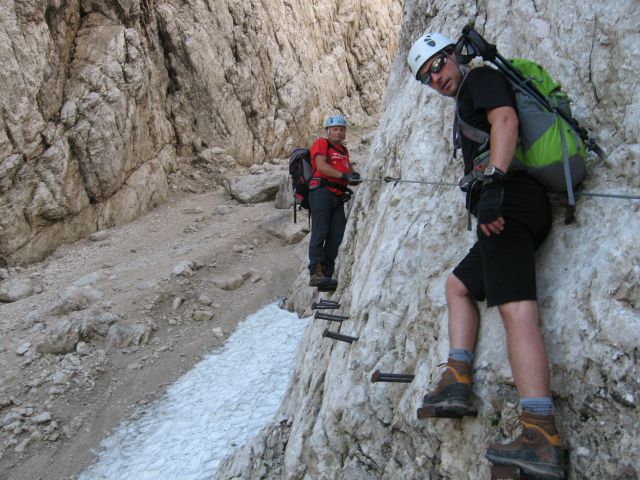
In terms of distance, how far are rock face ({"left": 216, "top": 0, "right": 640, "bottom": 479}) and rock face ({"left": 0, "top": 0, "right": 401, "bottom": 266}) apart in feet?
44.9

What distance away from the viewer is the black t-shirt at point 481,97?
3604 mm

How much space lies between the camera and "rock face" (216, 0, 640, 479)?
3.11 m

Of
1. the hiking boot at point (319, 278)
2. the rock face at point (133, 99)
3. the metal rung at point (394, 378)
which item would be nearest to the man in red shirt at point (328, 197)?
the hiking boot at point (319, 278)

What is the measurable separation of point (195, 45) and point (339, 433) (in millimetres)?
21883

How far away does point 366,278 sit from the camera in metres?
6.05

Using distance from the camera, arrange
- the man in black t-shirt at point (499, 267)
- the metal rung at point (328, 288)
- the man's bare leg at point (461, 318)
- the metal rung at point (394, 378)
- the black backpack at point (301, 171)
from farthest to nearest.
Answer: the black backpack at point (301, 171) < the metal rung at point (328, 288) < the metal rung at point (394, 378) < the man's bare leg at point (461, 318) < the man in black t-shirt at point (499, 267)

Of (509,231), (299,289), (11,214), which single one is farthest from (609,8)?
(11,214)

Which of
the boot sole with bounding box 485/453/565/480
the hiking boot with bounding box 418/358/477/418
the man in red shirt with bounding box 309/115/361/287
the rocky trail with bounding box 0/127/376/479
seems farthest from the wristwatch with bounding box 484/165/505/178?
the rocky trail with bounding box 0/127/376/479

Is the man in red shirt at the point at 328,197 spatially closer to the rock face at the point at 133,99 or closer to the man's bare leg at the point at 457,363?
Result: the man's bare leg at the point at 457,363

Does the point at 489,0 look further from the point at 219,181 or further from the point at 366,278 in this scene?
the point at 219,181

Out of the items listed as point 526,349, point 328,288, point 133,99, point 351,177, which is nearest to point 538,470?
point 526,349

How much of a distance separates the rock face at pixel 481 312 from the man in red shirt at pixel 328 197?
5.28ft

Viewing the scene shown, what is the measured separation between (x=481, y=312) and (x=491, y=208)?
879mm

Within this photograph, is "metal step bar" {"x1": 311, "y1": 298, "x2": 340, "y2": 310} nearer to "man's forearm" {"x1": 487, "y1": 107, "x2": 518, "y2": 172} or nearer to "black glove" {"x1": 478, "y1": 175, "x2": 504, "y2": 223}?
"black glove" {"x1": 478, "y1": 175, "x2": 504, "y2": 223}
